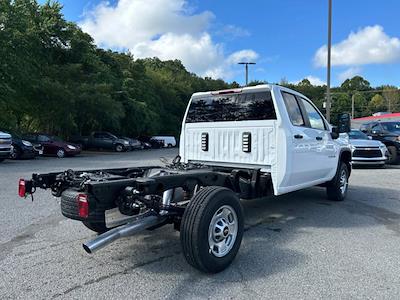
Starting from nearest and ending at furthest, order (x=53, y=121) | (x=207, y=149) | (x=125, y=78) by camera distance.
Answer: (x=207, y=149) < (x=53, y=121) < (x=125, y=78)

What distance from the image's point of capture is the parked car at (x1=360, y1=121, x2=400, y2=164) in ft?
55.3

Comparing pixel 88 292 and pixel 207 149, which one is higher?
pixel 207 149

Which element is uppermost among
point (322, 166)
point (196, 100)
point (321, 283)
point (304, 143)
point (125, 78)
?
point (125, 78)

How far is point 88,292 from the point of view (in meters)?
3.78

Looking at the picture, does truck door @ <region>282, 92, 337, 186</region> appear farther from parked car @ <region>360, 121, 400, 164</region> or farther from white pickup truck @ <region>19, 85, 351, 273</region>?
parked car @ <region>360, 121, 400, 164</region>

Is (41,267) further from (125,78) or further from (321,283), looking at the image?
(125,78)

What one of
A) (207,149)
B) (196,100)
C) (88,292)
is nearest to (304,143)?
(207,149)

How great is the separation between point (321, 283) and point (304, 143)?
2923 millimetres

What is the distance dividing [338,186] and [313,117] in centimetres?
173

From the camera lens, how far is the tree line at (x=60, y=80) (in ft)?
75.4

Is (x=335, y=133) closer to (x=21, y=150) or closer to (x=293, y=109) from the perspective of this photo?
(x=293, y=109)

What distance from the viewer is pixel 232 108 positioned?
6.74 m

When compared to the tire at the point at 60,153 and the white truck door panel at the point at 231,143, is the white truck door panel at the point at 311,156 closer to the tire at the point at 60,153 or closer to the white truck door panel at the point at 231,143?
the white truck door panel at the point at 231,143

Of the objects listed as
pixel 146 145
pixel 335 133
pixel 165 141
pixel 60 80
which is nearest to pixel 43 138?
pixel 60 80
